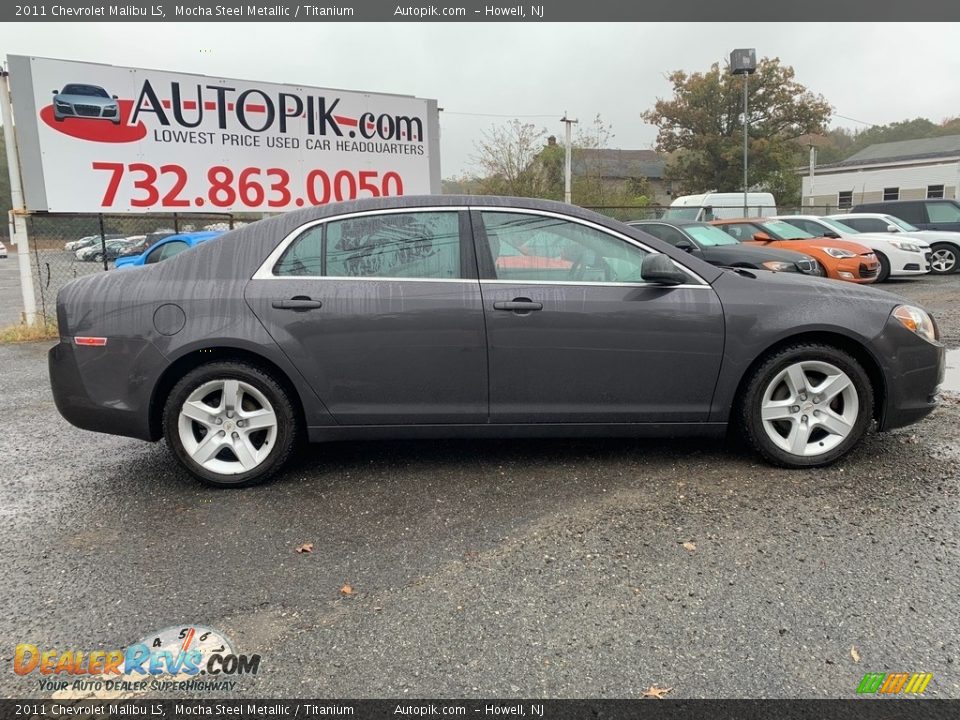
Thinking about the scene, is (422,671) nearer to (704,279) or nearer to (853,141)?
(704,279)

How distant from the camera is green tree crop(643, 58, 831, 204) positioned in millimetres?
43219

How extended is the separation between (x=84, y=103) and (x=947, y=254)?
16.9 m

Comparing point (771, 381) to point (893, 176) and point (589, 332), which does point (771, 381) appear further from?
point (893, 176)

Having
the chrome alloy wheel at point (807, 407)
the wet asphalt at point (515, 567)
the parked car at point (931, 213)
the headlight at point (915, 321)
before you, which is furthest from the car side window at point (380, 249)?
the parked car at point (931, 213)

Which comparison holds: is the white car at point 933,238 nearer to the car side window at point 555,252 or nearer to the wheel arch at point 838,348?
the wheel arch at point 838,348

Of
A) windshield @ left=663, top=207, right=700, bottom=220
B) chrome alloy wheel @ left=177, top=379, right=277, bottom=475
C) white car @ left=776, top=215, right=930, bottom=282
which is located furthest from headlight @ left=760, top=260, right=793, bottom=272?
windshield @ left=663, top=207, right=700, bottom=220

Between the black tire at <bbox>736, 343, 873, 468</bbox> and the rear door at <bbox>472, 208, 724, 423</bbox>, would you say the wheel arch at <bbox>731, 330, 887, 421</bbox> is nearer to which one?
the black tire at <bbox>736, 343, 873, 468</bbox>

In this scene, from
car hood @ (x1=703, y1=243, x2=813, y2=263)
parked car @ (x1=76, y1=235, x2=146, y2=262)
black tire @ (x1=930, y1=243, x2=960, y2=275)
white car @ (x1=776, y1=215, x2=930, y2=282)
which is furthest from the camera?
parked car @ (x1=76, y1=235, x2=146, y2=262)

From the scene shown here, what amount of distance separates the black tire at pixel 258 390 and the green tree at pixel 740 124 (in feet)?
144

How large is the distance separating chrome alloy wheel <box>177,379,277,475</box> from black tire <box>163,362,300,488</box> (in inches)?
0.7

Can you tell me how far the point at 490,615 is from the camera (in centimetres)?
263

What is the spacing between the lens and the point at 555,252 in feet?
12.9

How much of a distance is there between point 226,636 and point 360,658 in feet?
1.71

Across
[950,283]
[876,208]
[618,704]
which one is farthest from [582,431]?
[876,208]
